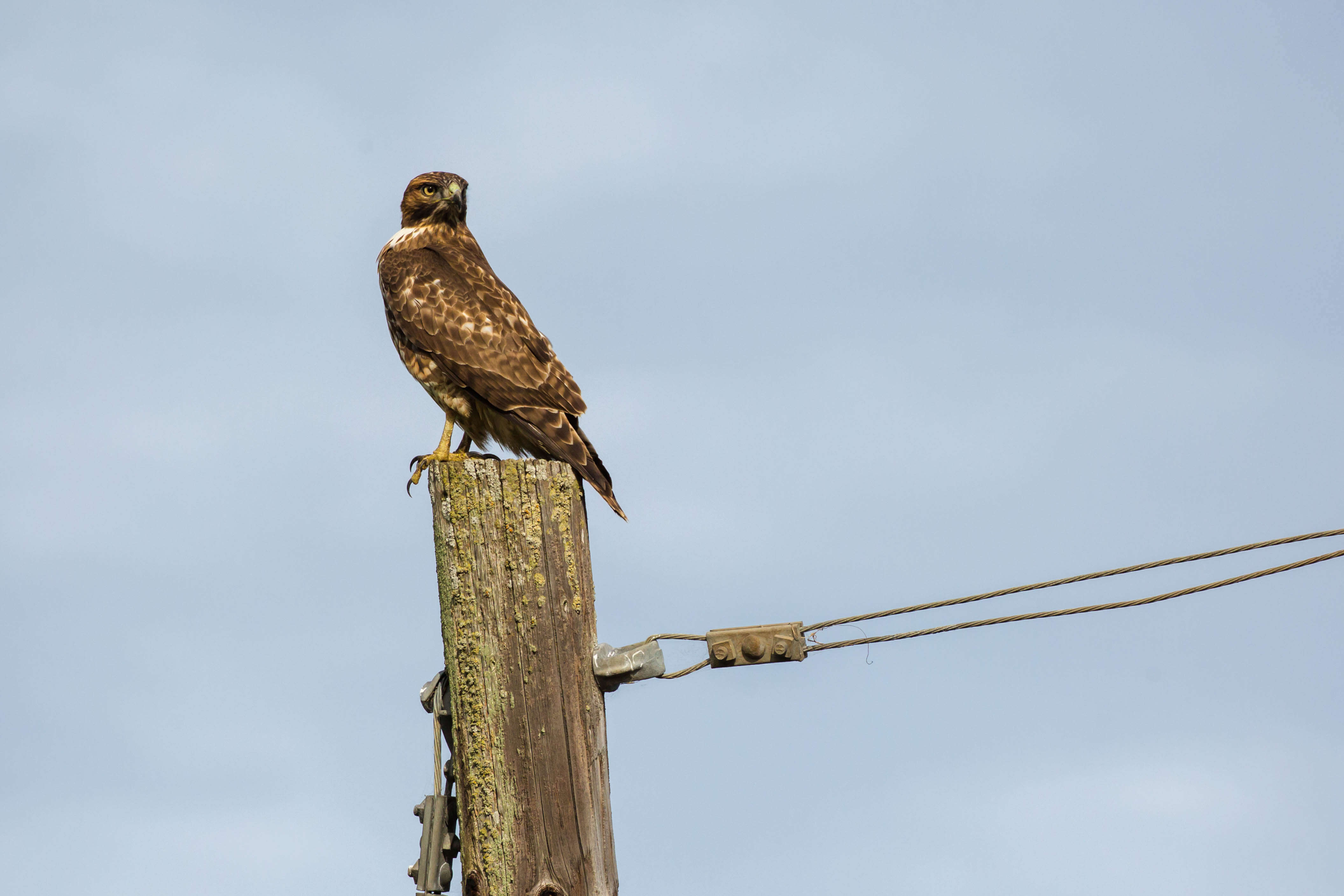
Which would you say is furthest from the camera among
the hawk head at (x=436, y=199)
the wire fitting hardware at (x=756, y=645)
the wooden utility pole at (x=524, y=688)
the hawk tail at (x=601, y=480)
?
the hawk head at (x=436, y=199)

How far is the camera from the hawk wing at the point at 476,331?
532 centimetres

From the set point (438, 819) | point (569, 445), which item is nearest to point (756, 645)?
point (438, 819)

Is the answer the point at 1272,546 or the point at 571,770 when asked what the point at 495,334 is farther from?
the point at 1272,546

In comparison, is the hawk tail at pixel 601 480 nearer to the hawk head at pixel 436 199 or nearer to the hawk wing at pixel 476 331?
the hawk wing at pixel 476 331

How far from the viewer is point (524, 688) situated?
3350 mm

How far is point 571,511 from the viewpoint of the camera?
348cm

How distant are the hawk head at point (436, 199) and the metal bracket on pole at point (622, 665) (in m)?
3.62

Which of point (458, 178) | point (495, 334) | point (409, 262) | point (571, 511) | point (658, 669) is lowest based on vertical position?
point (658, 669)

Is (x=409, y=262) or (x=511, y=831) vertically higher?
(x=409, y=262)

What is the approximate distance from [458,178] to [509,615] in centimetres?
368

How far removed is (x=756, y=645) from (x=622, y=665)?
17.0 inches

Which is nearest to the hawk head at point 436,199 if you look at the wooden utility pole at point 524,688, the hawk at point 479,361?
the hawk at point 479,361

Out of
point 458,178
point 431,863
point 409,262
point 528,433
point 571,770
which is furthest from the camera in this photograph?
point 458,178

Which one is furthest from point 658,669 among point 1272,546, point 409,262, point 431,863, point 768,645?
point 409,262
